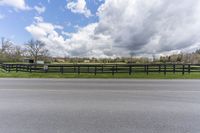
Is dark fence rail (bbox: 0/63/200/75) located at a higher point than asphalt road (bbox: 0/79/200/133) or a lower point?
higher

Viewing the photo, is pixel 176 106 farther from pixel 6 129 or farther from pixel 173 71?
pixel 173 71

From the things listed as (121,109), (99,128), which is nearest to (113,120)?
(99,128)

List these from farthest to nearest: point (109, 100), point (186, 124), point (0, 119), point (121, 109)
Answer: point (109, 100), point (121, 109), point (0, 119), point (186, 124)

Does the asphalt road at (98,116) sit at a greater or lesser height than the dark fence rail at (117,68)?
lesser

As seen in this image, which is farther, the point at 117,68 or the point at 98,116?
the point at 117,68

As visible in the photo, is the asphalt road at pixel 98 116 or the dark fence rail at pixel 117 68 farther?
the dark fence rail at pixel 117 68

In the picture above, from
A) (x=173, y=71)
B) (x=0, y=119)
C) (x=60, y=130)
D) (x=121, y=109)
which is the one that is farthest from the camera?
(x=173, y=71)

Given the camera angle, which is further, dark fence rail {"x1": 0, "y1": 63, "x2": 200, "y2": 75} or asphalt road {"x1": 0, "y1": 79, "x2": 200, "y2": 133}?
dark fence rail {"x1": 0, "y1": 63, "x2": 200, "y2": 75}

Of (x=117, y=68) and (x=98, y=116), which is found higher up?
(x=117, y=68)

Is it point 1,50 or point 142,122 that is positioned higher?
point 1,50

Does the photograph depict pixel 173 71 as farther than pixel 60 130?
Yes

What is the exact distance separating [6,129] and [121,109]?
3.47 metres

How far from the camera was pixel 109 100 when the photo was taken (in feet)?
25.4

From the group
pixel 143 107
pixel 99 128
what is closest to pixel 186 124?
pixel 143 107
